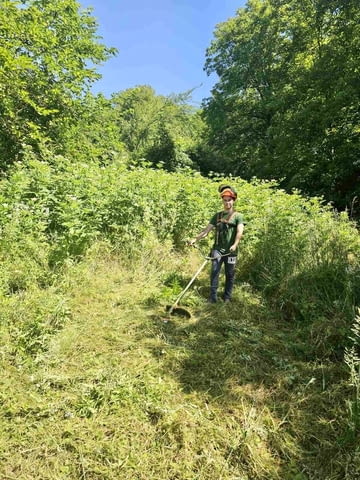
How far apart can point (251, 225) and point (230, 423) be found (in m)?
4.08

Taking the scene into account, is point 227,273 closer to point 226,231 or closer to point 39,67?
point 226,231

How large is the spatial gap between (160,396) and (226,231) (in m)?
2.47

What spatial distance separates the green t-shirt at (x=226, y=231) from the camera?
14.3ft

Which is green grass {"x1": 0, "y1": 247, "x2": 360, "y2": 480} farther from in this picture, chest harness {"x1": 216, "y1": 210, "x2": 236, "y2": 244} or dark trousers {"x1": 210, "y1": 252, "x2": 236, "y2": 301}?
chest harness {"x1": 216, "y1": 210, "x2": 236, "y2": 244}

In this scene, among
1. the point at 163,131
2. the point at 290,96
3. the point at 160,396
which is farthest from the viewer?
the point at 163,131

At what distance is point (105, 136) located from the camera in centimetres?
1135

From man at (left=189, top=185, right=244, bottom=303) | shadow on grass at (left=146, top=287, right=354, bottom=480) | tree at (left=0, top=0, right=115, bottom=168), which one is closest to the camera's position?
shadow on grass at (left=146, top=287, right=354, bottom=480)

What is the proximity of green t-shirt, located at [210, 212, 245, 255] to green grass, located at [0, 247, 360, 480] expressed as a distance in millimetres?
964

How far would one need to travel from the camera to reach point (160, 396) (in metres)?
2.64

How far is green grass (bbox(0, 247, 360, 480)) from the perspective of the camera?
7.00ft

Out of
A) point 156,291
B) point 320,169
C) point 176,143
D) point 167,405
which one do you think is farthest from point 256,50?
point 167,405

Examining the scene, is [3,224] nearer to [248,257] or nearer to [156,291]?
[156,291]

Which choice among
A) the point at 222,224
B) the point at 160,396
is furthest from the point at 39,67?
the point at 160,396

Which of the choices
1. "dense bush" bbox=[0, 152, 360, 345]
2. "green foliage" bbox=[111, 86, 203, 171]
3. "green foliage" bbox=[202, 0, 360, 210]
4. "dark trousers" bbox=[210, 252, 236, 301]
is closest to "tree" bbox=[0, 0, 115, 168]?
"dense bush" bbox=[0, 152, 360, 345]
